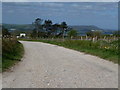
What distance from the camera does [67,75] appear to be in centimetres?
966

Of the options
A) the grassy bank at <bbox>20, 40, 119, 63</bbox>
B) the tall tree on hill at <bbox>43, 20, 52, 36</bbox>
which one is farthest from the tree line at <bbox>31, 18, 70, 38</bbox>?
the grassy bank at <bbox>20, 40, 119, 63</bbox>

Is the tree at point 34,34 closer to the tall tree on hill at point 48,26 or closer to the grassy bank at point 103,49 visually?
the tall tree on hill at point 48,26

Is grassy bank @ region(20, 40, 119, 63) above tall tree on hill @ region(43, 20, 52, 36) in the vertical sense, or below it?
below

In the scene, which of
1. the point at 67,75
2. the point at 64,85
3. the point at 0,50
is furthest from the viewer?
the point at 0,50

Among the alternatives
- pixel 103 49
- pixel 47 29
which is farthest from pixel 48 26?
pixel 103 49

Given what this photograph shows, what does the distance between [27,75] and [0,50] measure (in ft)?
20.5

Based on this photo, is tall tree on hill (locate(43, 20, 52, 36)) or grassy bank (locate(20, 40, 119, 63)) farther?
tall tree on hill (locate(43, 20, 52, 36))

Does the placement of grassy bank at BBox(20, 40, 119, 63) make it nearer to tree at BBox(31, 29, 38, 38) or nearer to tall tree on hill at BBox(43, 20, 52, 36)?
tree at BBox(31, 29, 38, 38)

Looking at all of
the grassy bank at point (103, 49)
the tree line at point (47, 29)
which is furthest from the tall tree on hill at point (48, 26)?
the grassy bank at point (103, 49)

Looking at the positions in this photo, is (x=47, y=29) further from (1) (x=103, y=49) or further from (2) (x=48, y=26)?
(1) (x=103, y=49)

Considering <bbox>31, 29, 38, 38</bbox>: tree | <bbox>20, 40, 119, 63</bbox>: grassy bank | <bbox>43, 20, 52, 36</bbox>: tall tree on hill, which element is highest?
<bbox>43, 20, 52, 36</bbox>: tall tree on hill

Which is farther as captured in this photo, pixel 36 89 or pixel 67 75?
pixel 67 75

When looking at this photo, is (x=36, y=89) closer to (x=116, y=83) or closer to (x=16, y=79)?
(x=16, y=79)

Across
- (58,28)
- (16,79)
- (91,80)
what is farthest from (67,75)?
(58,28)
